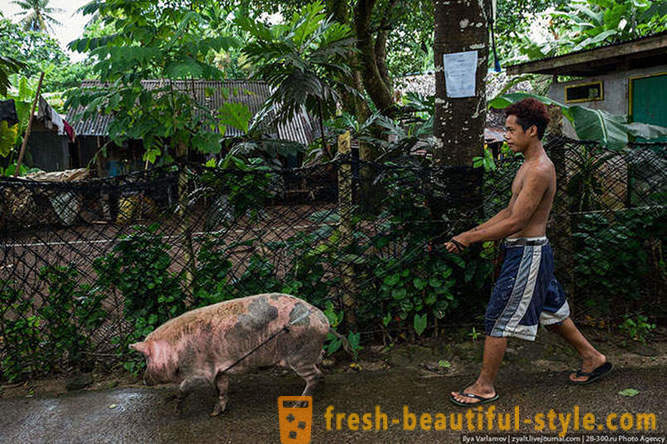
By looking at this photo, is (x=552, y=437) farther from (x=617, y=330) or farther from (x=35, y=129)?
(x=35, y=129)

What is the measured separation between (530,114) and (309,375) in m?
2.05

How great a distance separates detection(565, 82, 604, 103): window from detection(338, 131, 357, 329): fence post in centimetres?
577

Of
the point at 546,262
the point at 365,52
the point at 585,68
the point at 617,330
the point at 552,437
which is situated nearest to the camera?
the point at 552,437

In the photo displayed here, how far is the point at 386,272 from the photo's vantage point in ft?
12.1

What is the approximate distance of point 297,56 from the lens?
4758mm

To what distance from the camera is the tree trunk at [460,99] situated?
390 centimetres

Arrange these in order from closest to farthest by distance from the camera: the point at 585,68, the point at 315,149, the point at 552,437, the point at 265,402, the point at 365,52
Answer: the point at 552,437
the point at 265,402
the point at 315,149
the point at 585,68
the point at 365,52

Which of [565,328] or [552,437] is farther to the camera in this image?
[565,328]

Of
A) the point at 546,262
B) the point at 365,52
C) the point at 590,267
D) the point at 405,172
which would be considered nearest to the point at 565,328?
the point at 546,262

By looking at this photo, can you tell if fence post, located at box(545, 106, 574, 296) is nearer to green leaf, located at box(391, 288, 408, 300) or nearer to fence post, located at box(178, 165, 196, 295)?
green leaf, located at box(391, 288, 408, 300)

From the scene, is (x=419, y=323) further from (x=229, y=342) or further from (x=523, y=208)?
(x=229, y=342)

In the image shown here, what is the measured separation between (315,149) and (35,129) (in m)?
10.5

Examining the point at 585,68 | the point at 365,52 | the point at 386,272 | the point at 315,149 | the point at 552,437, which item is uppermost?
the point at 365,52

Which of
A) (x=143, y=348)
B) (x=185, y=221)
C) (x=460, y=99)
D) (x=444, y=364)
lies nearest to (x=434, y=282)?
(x=444, y=364)
